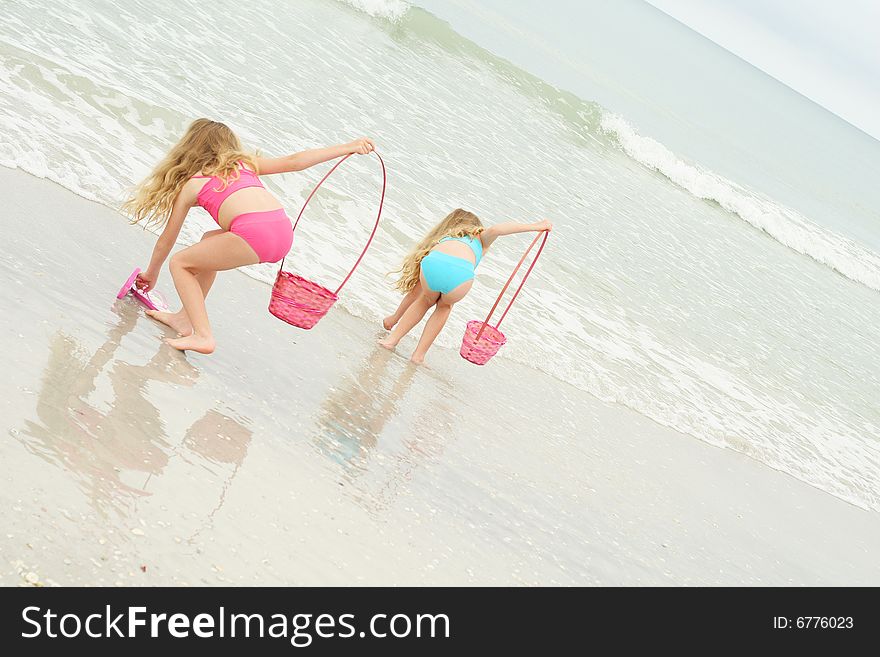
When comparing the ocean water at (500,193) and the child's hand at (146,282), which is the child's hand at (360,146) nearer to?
the child's hand at (146,282)

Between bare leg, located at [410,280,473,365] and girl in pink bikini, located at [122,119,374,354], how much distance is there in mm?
1617

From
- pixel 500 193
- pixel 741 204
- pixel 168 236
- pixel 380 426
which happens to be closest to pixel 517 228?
pixel 380 426

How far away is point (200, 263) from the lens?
5102mm

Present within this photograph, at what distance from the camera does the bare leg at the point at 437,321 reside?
6602mm

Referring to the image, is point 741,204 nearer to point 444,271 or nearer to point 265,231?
point 444,271

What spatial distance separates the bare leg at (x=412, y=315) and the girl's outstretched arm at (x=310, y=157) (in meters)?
1.63

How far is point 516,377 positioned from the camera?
7.26m

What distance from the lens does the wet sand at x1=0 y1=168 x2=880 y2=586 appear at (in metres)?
3.36

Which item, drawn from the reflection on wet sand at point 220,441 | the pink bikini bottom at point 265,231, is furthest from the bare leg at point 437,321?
the reflection on wet sand at point 220,441

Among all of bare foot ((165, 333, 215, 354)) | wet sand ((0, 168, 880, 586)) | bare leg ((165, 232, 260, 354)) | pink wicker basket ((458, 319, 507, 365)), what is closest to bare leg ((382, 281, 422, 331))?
wet sand ((0, 168, 880, 586))

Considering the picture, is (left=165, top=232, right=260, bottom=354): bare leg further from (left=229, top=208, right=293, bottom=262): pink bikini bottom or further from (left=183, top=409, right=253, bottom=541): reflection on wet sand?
(left=183, top=409, right=253, bottom=541): reflection on wet sand

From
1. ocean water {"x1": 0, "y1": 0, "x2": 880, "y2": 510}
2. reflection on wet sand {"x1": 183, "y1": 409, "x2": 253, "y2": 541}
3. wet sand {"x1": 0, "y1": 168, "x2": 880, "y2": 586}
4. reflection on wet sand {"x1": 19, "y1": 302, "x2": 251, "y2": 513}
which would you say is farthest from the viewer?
ocean water {"x1": 0, "y1": 0, "x2": 880, "y2": 510}

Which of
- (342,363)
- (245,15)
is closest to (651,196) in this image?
(245,15)

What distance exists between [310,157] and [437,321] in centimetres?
198
